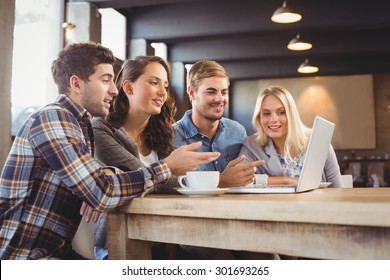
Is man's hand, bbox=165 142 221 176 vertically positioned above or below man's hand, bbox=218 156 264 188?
above

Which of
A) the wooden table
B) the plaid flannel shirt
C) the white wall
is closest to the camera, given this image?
the wooden table

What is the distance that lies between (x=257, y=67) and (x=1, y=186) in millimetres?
9401

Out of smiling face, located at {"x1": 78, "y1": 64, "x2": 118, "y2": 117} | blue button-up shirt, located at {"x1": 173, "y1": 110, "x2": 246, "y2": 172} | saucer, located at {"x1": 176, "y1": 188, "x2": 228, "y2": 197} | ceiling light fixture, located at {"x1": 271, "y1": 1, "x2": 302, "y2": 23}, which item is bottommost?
saucer, located at {"x1": 176, "y1": 188, "x2": 228, "y2": 197}

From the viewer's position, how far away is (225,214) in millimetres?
1024

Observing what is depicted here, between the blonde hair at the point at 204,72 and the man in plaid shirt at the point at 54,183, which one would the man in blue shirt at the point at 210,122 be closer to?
the blonde hair at the point at 204,72

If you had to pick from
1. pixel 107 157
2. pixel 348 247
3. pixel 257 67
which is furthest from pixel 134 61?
pixel 257 67

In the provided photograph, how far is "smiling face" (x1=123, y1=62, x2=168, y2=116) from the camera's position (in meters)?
1.92

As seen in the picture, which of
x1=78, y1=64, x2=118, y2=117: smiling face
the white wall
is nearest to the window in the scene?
the white wall

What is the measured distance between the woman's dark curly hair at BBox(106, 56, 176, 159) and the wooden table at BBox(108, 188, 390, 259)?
0.73 meters

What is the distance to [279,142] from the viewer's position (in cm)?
235

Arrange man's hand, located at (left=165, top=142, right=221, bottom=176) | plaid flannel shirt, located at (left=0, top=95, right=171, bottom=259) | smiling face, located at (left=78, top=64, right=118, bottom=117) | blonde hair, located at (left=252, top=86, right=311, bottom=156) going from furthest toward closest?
1. blonde hair, located at (left=252, top=86, right=311, bottom=156)
2. smiling face, located at (left=78, top=64, right=118, bottom=117)
3. man's hand, located at (left=165, top=142, right=221, bottom=176)
4. plaid flannel shirt, located at (left=0, top=95, right=171, bottom=259)

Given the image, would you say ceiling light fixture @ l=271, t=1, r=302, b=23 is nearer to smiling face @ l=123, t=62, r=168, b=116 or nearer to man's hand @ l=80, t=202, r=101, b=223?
smiling face @ l=123, t=62, r=168, b=116

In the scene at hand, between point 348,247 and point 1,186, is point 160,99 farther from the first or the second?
point 348,247

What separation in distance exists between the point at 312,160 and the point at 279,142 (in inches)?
38.8
